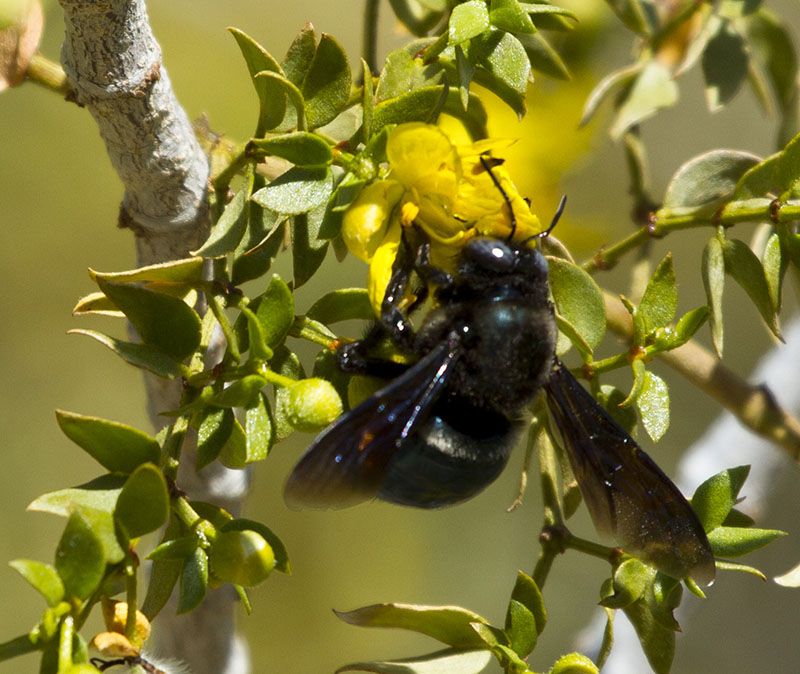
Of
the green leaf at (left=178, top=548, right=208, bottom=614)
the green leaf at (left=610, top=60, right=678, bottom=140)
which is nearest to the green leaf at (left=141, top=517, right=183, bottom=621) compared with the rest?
the green leaf at (left=178, top=548, right=208, bottom=614)

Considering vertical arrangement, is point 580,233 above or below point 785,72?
below

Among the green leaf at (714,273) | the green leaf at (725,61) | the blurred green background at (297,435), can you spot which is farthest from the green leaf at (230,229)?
the blurred green background at (297,435)

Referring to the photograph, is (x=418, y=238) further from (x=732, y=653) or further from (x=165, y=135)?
(x=732, y=653)

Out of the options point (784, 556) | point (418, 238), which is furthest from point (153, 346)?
point (784, 556)

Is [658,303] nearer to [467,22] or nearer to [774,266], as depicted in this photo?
[774,266]

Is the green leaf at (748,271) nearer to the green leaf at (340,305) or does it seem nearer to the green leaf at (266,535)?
the green leaf at (340,305)

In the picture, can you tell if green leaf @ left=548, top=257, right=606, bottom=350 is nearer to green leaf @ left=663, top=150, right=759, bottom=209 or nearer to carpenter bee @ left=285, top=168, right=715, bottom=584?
carpenter bee @ left=285, top=168, right=715, bottom=584
